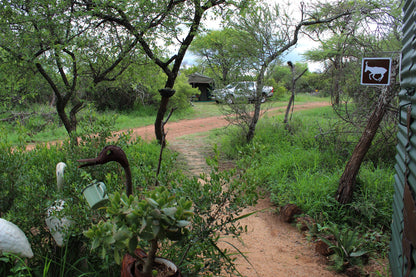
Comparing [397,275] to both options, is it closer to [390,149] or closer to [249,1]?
[390,149]

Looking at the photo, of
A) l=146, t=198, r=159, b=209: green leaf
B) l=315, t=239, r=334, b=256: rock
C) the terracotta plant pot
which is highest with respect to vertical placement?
l=146, t=198, r=159, b=209: green leaf

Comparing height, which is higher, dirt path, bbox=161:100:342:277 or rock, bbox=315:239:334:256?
rock, bbox=315:239:334:256

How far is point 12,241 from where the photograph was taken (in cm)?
198

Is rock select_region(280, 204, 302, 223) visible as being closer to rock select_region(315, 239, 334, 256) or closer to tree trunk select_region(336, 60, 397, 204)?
tree trunk select_region(336, 60, 397, 204)

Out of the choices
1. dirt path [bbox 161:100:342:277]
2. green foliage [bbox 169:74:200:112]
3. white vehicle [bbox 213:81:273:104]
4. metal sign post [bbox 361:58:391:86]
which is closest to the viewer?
dirt path [bbox 161:100:342:277]

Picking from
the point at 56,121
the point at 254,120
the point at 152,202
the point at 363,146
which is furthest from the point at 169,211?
the point at 56,121

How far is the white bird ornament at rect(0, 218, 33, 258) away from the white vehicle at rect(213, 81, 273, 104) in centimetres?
612

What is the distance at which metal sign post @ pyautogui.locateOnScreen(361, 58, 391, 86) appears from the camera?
10.3ft

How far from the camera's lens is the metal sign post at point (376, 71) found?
124 inches

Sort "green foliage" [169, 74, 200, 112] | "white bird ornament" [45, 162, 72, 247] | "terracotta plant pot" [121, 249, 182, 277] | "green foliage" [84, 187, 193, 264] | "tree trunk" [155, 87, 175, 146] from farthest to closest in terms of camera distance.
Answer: "green foliage" [169, 74, 200, 112], "tree trunk" [155, 87, 175, 146], "white bird ornament" [45, 162, 72, 247], "terracotta plant pot" [121, 249, 182, 277], "green foliage" [84, 187, 193, 264]

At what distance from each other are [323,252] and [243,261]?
2.90 feet

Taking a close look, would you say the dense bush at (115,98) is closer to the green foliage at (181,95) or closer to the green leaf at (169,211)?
the green foliage at (181,95)

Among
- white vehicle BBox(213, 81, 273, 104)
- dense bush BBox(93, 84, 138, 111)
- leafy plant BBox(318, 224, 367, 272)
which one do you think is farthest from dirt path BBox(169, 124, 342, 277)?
dense bush BBox(93, 84, 138, 111)

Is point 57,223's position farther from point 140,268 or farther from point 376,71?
point 376,71
